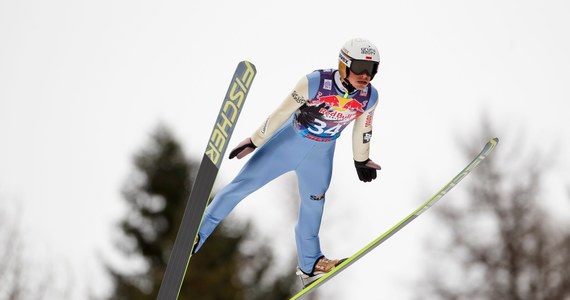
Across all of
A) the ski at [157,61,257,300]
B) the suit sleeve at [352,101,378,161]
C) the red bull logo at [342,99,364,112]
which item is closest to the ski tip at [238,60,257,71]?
the ski at [157,61,257,300]

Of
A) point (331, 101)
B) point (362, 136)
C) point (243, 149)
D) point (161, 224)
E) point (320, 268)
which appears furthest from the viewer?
point (161, 224)

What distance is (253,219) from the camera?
20734mm

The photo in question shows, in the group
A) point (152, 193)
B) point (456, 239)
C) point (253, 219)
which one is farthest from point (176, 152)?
point (456, 239)

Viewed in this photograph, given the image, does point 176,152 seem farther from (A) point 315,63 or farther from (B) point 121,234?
(A) point 315,63

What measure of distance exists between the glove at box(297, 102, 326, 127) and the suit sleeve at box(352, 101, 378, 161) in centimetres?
32

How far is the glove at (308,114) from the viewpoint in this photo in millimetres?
6508

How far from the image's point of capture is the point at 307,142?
6.74 meters

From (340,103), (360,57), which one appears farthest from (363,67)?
(340,103)

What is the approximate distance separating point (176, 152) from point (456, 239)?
6.38 meters

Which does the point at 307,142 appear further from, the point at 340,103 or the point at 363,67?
the point at 363,67

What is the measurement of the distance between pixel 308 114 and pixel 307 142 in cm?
25

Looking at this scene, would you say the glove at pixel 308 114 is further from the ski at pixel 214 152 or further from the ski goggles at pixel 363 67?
the ski at pixel 214 152

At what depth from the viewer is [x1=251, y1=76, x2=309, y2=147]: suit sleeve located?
639cm

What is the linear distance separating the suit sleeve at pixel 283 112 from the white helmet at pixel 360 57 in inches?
13.0
